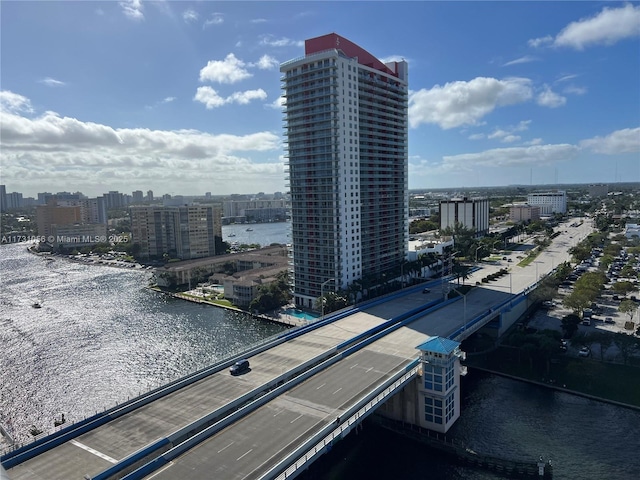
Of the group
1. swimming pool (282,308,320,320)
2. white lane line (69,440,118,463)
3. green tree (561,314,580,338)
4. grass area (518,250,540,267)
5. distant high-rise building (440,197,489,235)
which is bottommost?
swimming pool (282,308,320,320)

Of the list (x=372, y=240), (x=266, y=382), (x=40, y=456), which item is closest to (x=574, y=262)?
(x=372, y=240)

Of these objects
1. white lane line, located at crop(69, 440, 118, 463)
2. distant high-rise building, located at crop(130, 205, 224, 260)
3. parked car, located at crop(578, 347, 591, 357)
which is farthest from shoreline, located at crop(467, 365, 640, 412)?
distant high-rise building, located at crop(130, 205, 224, 260)

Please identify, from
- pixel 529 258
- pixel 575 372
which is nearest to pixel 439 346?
pixel 575 372

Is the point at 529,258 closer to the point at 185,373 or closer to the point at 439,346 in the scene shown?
the point at 439,346

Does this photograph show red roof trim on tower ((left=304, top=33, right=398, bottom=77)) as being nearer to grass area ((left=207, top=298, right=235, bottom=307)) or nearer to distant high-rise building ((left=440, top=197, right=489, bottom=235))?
grass area ((left=207, top=298, right=235, bottom=307))

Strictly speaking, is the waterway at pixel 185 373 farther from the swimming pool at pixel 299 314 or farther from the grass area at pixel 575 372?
the swimming pool at pixel 299 314

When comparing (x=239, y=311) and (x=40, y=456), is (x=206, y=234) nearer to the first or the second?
(x=239, y=311)
